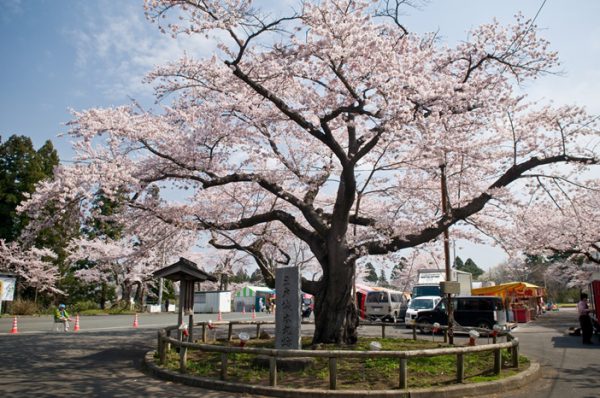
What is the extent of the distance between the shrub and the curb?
29067mm

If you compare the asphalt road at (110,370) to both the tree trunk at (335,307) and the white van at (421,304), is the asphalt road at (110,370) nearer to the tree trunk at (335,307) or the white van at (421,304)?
the tree trunk at (335,307)

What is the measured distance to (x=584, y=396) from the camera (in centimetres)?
747

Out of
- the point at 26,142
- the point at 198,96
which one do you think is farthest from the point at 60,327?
the point at 26,142

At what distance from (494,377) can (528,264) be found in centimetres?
7578

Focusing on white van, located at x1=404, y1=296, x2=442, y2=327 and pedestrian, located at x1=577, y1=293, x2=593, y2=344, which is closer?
pedestrian, located at x1=577, y1=293, x2=593, y2=344

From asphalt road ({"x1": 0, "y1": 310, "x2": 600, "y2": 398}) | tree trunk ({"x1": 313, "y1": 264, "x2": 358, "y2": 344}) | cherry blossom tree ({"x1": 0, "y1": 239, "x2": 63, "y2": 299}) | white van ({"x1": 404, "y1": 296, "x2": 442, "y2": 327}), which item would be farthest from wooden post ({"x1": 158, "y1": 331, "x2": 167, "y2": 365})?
cherry blossom tree ({"x1": 0, "y1": 239, "x2": 63, "y2": 299})

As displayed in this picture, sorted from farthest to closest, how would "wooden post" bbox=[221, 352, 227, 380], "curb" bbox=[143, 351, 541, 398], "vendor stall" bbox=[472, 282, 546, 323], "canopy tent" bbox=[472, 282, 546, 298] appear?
"canopy tent" bbox=[472, 282, 546, 298] → "vendor stall" bbox=[472, 282, 546, 323] → "wooden post" bbox=[221, 352, 227, 380] → "curb" bbox=[143, 351, 541, 398]

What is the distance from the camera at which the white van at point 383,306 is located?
2739 cm

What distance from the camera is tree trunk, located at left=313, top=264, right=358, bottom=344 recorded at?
38.1ft

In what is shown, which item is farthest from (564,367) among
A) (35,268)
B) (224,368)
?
(35,268)

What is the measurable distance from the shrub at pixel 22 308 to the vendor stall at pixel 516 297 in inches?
1281

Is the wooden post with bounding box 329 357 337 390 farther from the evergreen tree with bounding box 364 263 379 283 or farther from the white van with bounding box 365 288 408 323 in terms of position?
the evergreen tree with bounding box 364 263 379 283

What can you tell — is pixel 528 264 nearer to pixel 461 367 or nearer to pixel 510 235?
pixel 510 235

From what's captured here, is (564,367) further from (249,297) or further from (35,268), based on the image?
(249,297)
